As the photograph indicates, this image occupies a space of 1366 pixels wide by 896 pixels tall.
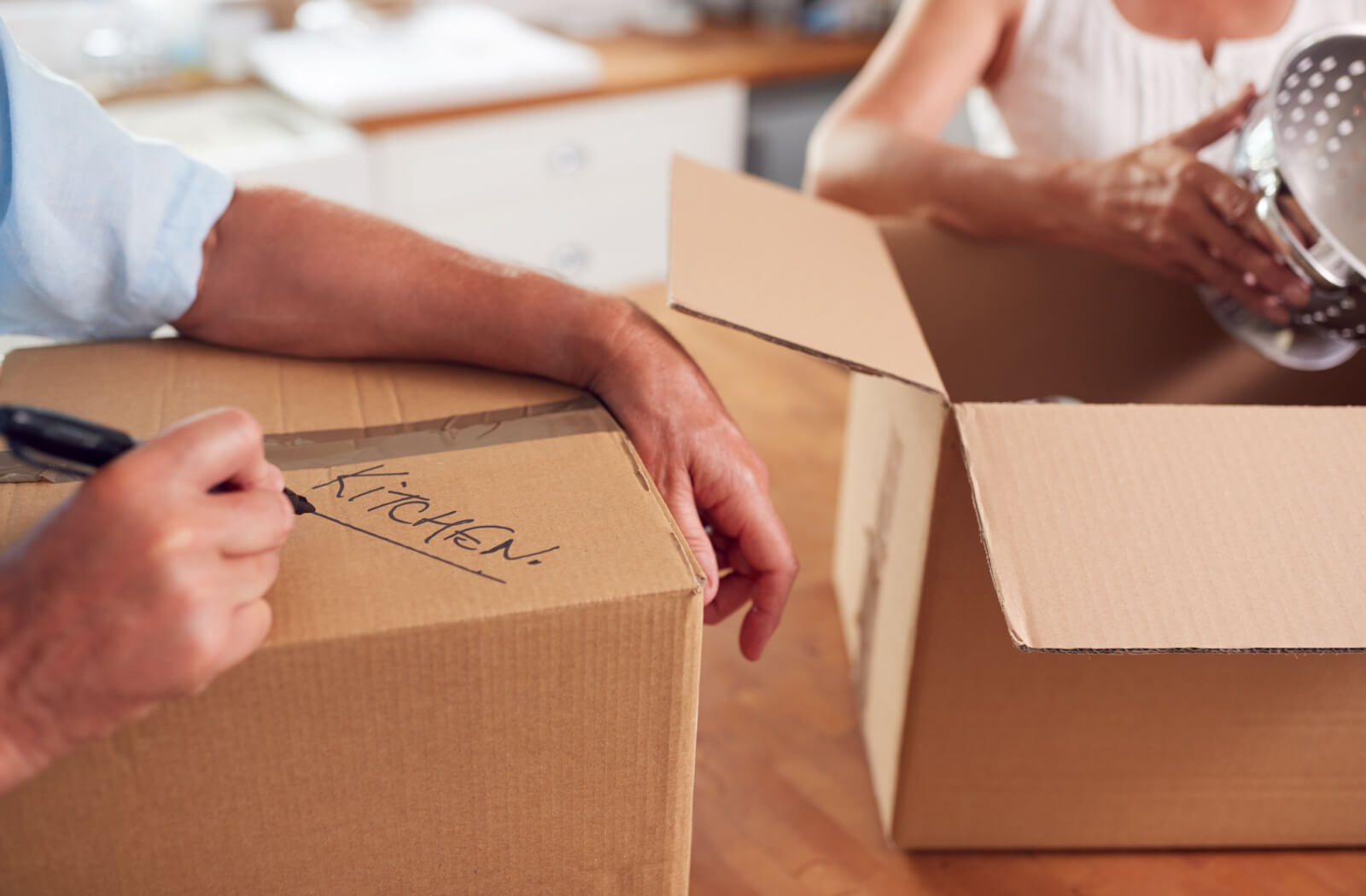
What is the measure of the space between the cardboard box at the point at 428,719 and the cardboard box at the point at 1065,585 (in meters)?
0.14

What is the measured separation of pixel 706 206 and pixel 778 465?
0.32m

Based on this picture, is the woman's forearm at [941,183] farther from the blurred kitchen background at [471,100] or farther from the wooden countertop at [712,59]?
the wooden countertop at [712,59]

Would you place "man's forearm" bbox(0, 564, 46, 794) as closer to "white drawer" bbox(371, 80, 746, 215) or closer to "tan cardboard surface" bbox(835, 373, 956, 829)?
"tan cardboard surface" bbox(835, 373, 956, 829)

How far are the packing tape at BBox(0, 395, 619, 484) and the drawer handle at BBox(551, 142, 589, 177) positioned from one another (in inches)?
64.8

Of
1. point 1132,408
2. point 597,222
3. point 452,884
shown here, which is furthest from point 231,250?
point 597,222

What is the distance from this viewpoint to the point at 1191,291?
0.95 metres

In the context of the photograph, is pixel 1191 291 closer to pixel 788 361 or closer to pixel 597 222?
pixel 788 361

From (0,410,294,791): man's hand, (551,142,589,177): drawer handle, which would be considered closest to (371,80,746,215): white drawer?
(551,142,589,177): drawer handle

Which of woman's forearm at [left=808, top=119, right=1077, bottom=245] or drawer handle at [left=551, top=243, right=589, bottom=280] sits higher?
woman's forearm at [left=808, top=119, right=1077, bottom=245]

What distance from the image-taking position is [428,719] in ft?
1.45

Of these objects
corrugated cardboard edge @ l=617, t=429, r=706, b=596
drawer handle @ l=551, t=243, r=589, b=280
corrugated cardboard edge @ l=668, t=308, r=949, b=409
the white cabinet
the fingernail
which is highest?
corrugated cardboard edge @ l=668, t=308, r=949, b=409

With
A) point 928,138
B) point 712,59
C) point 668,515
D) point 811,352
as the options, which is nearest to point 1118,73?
point 928,138

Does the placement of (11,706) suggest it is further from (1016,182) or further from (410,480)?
(1016,182)

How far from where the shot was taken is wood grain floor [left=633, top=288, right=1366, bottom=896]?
2.06ft
